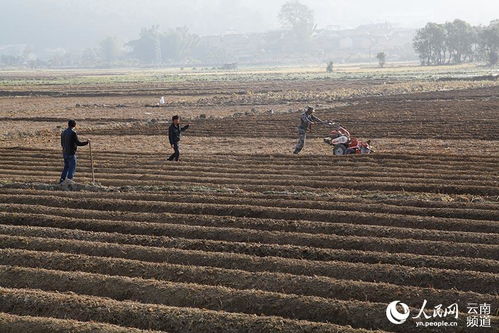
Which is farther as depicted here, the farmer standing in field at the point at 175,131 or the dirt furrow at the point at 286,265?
the farmer standing in field at the point at 175,131

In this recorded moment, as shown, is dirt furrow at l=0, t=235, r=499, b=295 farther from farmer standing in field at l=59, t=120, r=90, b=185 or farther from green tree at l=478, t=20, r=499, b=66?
green tree at l=478, t=20, r=499, b=66

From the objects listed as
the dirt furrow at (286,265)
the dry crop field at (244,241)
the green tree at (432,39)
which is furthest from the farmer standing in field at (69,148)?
the green tree at (432,39)

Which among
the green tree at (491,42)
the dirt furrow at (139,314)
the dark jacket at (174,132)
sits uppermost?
the green tree at (491,42)

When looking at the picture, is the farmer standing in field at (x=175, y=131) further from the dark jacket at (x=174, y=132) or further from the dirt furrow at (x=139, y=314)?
the dirt furrow at (x=139, y=314)

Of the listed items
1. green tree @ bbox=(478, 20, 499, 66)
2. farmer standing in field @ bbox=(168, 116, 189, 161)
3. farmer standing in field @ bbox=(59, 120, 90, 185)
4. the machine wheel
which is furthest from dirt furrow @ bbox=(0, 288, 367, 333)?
green tree @ bbox=(478, 20, 499, 66)

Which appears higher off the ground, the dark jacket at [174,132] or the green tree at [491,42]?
the green tree at [491,42]

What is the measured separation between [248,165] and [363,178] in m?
3.78

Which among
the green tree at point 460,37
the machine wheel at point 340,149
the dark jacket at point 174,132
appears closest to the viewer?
the dark jacket at point 174,132

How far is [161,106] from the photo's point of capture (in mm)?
48000

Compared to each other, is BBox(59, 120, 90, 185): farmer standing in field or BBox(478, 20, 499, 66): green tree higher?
BBox(478, 20, 499, 66): green tree

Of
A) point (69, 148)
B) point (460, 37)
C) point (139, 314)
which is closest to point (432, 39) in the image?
point (460, 37)

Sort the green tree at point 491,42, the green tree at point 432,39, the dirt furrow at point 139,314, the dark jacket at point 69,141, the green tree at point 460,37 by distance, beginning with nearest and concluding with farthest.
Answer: the dirt furrow at point 139,314, the dark jacket at point 69,141, the green tree at point 491,42, the green tree at point 432,39, the green tree at point 460,37

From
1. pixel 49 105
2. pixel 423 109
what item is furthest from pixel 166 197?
pixel 49 105

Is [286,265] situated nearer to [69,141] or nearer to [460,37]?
[69,141]
